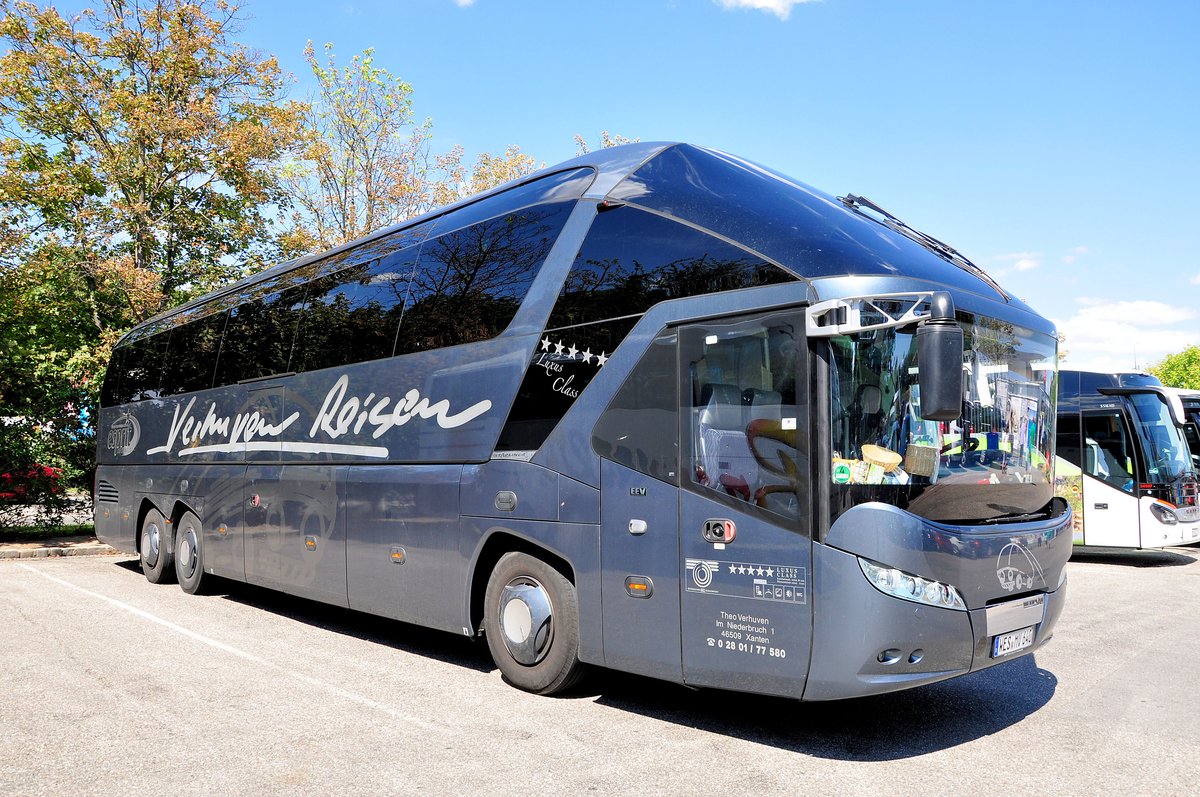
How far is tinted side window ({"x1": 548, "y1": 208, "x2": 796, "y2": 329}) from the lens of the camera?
5465 mm

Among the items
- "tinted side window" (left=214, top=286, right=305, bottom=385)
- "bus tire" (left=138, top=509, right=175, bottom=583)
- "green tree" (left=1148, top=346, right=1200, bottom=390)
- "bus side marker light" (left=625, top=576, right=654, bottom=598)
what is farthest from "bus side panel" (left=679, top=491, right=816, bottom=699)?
"green tree" (left=1148, top=346, right=1200, bottom=390)

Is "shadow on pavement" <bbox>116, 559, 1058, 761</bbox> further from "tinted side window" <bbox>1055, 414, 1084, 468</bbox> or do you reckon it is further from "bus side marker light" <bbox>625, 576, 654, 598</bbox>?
"tinted side window" <bbox>1055, 414, 1084, 468</bbox>

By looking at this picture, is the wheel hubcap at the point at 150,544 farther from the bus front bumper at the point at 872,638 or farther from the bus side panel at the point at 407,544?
the bus front bumper at the point at 872,638

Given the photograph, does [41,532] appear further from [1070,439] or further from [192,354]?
[1070,439]

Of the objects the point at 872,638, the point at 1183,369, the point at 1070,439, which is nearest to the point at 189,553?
the point at 872,638

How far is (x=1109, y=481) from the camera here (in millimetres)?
14586

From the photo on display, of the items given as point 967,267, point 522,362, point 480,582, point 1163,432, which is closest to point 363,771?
point 480,582

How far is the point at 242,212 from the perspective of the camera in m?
20.5

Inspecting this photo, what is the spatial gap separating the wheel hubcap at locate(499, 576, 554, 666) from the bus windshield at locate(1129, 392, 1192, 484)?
1188cm

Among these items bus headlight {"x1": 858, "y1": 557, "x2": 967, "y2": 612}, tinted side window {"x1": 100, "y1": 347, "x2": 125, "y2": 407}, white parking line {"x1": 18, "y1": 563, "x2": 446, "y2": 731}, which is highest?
tinted side window {"x1": 100, "y1": 347, "x2": 125, "y2": 407}

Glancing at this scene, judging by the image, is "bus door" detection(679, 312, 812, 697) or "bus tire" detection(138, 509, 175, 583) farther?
"bus tire" detection(138, 509, 175, 583)

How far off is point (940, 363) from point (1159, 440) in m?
12.2

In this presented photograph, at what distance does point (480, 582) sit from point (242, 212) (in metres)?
16.2

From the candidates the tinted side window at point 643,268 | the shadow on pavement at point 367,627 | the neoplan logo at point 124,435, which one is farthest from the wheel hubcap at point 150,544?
the tinted side window at point 643,268
